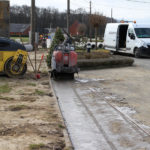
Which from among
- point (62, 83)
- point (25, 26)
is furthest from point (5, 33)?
point (25, 26)

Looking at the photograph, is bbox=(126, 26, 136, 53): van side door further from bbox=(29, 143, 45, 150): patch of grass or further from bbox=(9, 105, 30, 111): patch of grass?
bbox=(29, 143, 45, 150): patch of grass

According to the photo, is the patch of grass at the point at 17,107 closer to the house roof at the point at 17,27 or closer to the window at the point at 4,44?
the window at the point at 4,44

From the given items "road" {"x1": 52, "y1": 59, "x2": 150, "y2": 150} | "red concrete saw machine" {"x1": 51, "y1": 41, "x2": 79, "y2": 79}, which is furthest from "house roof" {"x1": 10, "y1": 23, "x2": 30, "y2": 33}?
"road" {"x1": 52, "y1": 59, "x2": 150, "y2": 150}

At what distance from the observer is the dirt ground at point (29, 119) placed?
16.1 feet

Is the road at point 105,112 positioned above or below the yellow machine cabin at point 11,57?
below

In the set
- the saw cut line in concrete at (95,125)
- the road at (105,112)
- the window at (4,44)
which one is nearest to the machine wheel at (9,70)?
the window at (4,44)

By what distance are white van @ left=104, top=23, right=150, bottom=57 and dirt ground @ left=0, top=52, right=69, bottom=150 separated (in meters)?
12.5

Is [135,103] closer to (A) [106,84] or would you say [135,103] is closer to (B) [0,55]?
(A) [106,84]

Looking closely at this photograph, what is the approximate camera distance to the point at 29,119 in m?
6.28

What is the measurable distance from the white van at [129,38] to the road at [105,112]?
9247 mm

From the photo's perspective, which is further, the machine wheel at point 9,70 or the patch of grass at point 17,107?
the machine wheel at point 9,70

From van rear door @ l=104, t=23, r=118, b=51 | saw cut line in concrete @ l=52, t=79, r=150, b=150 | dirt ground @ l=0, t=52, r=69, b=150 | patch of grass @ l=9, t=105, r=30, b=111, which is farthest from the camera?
van rear door @ l=104, t=23, r=118, b=51

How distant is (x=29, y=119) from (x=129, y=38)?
56.5 feet

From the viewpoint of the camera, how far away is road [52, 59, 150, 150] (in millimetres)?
5273
